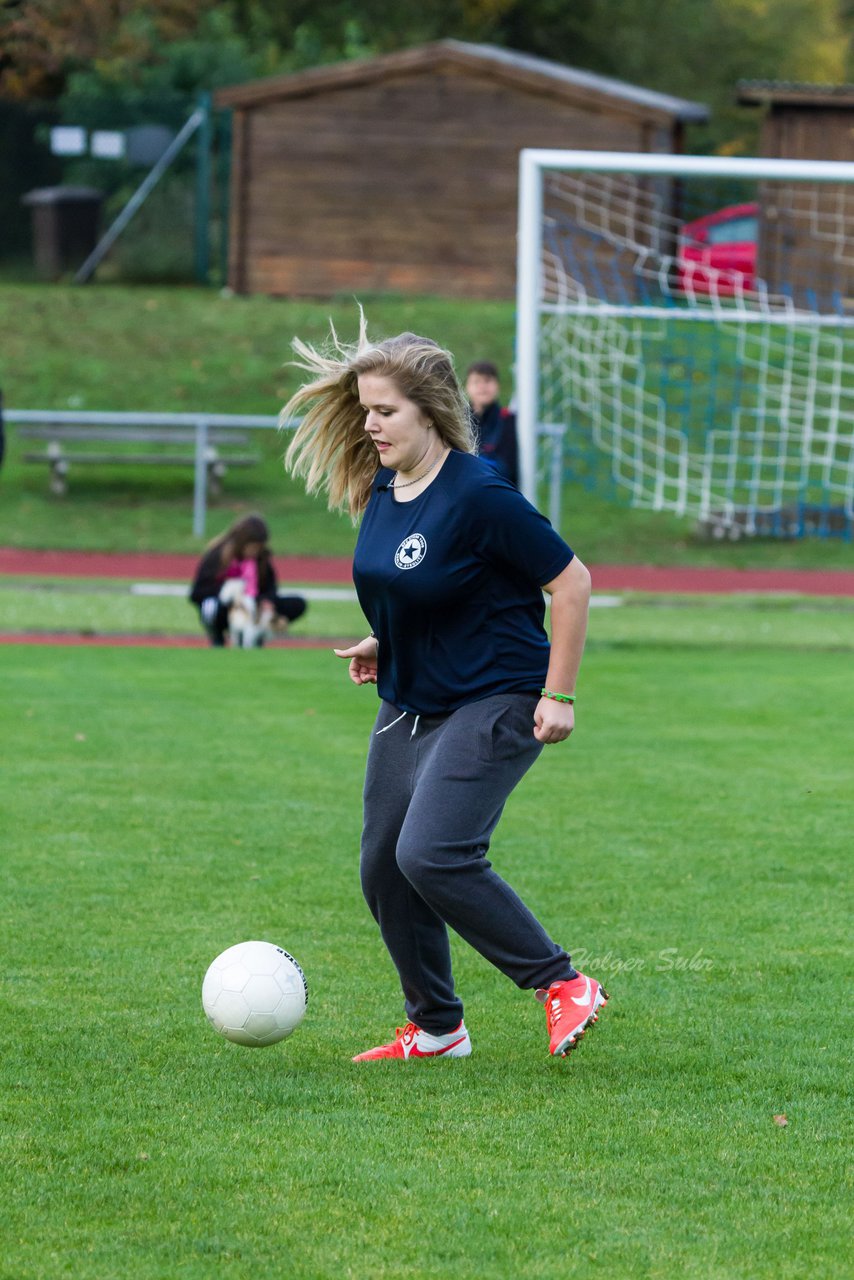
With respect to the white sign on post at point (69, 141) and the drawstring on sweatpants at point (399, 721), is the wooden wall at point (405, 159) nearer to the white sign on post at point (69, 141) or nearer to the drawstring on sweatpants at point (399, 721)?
the white sign on post at point (69, 141)

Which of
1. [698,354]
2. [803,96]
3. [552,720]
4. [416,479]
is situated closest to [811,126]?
[803,96]

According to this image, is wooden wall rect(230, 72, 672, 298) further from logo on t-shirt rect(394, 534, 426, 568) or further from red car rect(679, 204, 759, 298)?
logo on t-shirt rect(394, 534, 426, 568)

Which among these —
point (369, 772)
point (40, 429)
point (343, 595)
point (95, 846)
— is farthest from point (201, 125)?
point (369, 772)

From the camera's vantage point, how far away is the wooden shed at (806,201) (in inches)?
1030

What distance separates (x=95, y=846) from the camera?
6.98 metres

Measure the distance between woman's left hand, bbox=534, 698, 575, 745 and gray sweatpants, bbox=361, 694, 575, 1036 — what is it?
122 millimetres

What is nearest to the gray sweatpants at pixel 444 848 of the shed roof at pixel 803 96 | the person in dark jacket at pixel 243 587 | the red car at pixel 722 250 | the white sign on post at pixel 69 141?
the person in dark jacket at pixel 243 587

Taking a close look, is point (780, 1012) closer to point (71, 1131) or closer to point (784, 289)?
point (71, 1131)

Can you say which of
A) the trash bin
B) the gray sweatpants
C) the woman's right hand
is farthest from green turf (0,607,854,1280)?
the trash bin

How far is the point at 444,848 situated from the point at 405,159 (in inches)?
983

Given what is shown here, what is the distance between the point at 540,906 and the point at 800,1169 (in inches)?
94.8

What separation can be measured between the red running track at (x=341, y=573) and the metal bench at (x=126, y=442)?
2.09 m

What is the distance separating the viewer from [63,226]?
3103 centimetres

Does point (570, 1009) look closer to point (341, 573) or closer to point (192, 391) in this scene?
point (341, 573)
